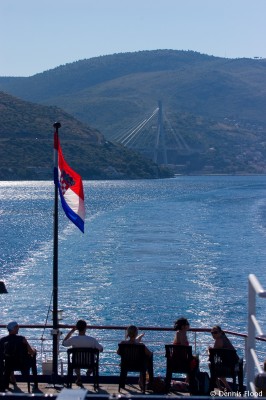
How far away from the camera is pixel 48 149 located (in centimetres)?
15438

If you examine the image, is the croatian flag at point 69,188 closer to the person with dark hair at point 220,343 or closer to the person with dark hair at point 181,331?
the person with dark hair at point 181,331

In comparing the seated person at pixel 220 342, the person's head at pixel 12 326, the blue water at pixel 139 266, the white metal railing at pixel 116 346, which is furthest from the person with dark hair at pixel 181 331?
the blue water at pixel 139 266

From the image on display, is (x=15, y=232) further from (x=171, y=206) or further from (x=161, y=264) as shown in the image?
(x=171, y=206)

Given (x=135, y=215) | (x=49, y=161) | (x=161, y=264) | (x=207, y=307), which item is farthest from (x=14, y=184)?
(x=207, y=307)

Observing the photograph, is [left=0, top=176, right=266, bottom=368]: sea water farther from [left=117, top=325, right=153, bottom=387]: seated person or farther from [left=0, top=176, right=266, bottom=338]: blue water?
[left=117, top=325, right=153, bottom=387]: seated person

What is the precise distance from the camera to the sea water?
27031 millimetres

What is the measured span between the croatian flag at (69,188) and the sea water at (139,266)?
12.9 metres

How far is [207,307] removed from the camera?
92.5ft

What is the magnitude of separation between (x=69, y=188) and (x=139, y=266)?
2680 centimetres

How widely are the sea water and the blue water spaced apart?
3 cm

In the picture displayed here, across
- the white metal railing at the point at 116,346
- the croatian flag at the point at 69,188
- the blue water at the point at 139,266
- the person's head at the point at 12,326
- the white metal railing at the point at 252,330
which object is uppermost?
the croatian flag at the point at 69,188

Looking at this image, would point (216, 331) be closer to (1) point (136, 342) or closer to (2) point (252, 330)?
(1) point (136, 342)

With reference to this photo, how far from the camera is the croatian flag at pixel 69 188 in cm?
1184

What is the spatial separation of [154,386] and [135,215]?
6059 cm
